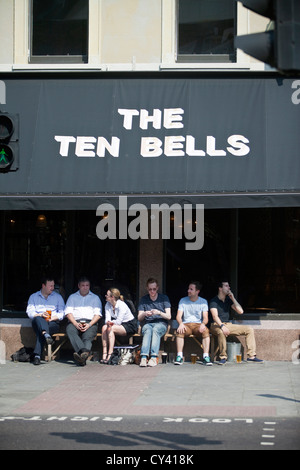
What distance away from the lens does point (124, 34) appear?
15242mm

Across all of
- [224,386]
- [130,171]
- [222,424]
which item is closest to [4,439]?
[222,424]

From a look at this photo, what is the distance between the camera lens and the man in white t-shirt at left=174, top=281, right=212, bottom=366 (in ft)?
46.5

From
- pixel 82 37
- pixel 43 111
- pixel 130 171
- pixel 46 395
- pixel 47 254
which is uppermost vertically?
pixel 82 37

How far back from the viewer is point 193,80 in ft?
49.0

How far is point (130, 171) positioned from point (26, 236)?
8.32ft

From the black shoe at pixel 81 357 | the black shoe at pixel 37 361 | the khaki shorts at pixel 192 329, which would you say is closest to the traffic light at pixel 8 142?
the black shoe at pixel 81 357

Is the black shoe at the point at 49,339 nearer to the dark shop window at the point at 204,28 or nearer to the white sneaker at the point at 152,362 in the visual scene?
the white sneaker at the point at 152,362

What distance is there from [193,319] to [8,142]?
14.4ft

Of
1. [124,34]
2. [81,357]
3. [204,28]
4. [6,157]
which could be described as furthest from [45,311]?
[204,28]

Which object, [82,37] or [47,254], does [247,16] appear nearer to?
[82,37]

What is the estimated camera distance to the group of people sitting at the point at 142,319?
14195 millimetres

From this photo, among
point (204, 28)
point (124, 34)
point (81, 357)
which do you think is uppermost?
point (204, 28)

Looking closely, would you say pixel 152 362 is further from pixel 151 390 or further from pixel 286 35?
pixel 286 35

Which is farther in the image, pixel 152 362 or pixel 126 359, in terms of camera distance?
pixel 126 359
